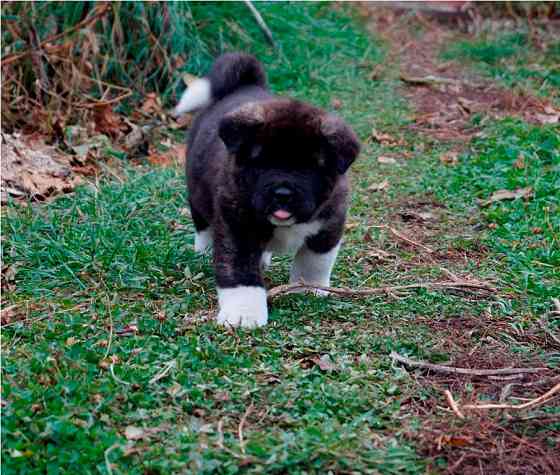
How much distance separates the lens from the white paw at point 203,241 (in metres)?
5.13

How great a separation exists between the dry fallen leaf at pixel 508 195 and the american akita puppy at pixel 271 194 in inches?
73.5

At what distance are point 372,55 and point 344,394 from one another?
6893 millimetres

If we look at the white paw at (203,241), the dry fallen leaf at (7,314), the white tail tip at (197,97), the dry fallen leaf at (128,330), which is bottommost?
the white paw at (203,241)

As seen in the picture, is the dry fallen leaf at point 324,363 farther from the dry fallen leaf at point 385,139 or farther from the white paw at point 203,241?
the dry fallen leaf at point 385,139

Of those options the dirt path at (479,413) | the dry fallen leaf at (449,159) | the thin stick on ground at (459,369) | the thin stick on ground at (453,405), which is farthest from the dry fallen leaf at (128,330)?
the dry fallen leaf at (449,159)

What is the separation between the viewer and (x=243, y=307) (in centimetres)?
409

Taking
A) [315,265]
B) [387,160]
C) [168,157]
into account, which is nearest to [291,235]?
[315,265]

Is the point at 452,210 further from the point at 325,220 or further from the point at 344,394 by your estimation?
the point at 344,394

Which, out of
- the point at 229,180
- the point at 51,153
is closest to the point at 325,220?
the point at 229,180

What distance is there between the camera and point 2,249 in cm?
482

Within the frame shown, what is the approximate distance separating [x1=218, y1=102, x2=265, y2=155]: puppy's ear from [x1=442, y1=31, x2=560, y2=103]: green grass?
4.78m

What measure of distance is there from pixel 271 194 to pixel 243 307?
56 centimetres

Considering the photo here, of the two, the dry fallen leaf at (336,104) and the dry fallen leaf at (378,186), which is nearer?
the dry fallen leaf at (378,186)

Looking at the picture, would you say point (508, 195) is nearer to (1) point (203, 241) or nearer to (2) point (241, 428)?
(1) point (203, 241)
